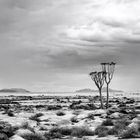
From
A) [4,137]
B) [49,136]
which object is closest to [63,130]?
[49,136]

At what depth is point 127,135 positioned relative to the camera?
56.0 feet

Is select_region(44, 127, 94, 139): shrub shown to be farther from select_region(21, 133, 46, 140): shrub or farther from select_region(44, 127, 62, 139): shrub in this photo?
select_region(21, 133, 46, 140): shrub

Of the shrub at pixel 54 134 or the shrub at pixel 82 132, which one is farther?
the shrub at pixel 82 132

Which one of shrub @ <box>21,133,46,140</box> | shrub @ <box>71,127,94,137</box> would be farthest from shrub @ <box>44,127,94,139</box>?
shrub @ <box>21,133,46,140</box>

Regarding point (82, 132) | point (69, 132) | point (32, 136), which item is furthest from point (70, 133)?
point (32, 136)

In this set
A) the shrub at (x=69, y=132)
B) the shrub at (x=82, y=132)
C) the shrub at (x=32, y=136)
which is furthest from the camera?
the shrub at (x=82, y=132)

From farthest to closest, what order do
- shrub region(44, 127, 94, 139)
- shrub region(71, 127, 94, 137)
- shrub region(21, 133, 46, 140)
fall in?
shrub region(71, 127, 94, 137) → shrub region(44, 127, 94, 139) → shrub region(21, 133, 46, 140)

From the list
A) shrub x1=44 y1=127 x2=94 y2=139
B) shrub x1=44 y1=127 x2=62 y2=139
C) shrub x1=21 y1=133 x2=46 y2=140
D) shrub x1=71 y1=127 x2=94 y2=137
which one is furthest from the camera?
shrub x1=71 y1=127 x2=94 y2=137

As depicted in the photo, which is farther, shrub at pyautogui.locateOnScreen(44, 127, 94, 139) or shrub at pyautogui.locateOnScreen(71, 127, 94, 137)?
shrub at pyautogui.locateOnScreen(71, 127, 94, 137)

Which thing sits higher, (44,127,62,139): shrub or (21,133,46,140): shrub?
(21,133,46,140): shrub

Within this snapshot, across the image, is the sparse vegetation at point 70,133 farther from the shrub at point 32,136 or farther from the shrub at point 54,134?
the shrub at point 32,136

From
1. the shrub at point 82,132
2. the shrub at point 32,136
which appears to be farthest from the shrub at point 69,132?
the shrub at point 32,136

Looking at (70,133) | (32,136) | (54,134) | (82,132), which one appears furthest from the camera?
(70,133)

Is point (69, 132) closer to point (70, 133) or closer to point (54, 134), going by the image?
point (70, 133)
